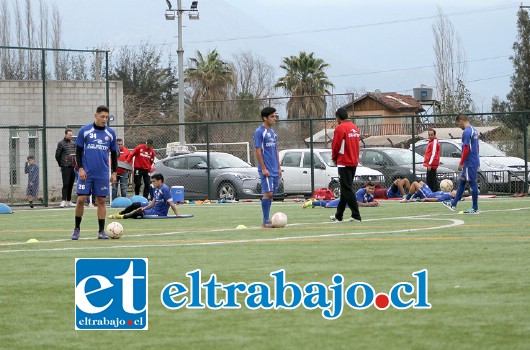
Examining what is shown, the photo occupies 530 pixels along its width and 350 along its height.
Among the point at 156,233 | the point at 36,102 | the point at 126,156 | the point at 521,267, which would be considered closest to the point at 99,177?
the point at 156,233

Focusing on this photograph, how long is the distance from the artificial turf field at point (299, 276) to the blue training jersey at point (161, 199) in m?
1.46

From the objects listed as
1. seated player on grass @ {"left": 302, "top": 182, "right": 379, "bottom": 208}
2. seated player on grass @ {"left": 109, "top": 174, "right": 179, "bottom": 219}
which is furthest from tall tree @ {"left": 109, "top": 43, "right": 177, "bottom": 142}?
seated player on grass @ {"left": 109, "top": 174, "right": 179, "bottom": 219}

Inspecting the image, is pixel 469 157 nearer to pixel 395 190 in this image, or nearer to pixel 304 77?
pixel 395 190

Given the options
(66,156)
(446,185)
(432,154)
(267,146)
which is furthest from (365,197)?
(66,156)

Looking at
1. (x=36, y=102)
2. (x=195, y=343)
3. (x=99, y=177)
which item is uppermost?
(x=36, y=102)

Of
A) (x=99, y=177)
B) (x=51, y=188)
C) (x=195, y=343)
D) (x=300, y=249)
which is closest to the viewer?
(x=195, y=343)

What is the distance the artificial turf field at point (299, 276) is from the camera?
26.8ft

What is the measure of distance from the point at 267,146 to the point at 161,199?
15.5 ft

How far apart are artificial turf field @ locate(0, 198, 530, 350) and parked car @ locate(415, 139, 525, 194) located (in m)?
11.8

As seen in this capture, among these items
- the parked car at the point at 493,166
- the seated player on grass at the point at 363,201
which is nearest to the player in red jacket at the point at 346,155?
the seated player on grass at the point at 363,201

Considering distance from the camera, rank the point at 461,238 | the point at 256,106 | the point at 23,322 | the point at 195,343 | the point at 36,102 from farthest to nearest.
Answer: the point at 256,106, the point at 36,102, the point at 461,238, the point at 23,322, the point at 195,343

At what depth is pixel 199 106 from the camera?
75.8m

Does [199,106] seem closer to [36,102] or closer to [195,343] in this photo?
[36,102]

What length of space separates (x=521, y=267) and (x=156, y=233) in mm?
8476
